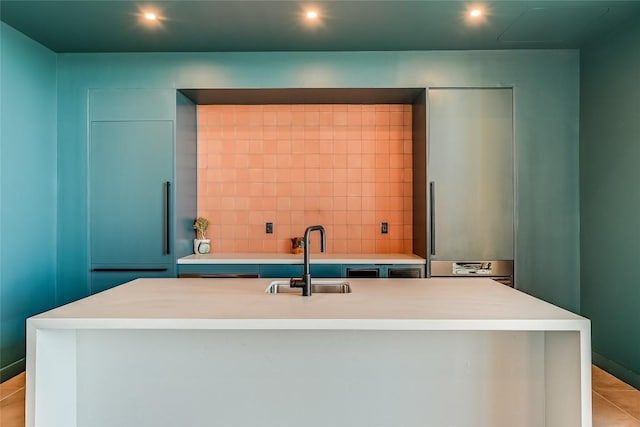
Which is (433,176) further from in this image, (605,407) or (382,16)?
(605,407)

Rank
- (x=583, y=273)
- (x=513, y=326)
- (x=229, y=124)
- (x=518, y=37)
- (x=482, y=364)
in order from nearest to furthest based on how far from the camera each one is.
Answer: (x=513, y=326) < (x=482, y=364) < (x=518, y=37) < (x=583, y=273) < (x=229, y=124)

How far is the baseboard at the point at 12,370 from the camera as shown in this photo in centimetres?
300

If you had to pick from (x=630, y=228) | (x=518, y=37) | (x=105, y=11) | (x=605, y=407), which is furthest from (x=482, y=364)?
(x=105, y=11)

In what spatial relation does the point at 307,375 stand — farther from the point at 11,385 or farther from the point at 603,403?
the point at 11,385

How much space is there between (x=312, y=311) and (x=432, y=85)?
8.27ft

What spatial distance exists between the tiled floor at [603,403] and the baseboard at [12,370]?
0.04 meters

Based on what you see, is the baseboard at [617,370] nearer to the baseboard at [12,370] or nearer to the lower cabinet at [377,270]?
the lower cabinet at [377,270]

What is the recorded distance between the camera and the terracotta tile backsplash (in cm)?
408

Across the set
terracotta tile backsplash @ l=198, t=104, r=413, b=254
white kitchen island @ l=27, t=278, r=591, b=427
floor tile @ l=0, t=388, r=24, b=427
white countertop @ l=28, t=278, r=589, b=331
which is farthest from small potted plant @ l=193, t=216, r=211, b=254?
white kitchen island @ l=27, t=278, r=591, b=427

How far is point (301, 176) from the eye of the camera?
161 inches

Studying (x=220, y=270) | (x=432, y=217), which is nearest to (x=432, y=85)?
(x=432, y=217)

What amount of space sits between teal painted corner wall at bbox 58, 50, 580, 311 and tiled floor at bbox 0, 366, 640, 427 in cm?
71

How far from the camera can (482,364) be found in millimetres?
1795

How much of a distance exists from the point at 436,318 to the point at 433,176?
214 cm
